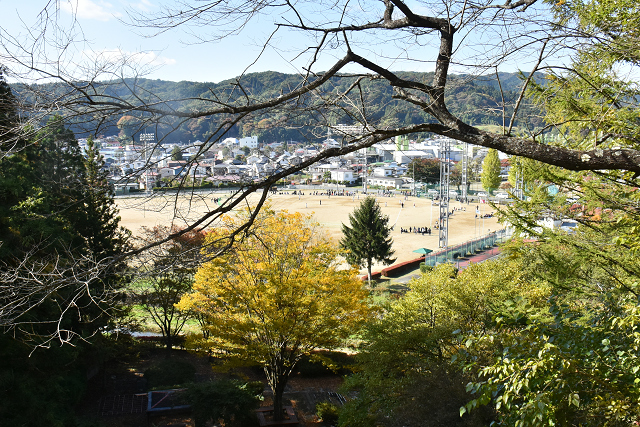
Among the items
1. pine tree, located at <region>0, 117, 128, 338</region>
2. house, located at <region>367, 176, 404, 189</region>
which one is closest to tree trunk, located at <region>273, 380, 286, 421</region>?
pine tree, located at <region>0, 117, 128, 338</region>

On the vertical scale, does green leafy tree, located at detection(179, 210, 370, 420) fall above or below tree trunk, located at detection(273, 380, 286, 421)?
above

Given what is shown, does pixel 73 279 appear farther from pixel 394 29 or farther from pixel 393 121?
pixel 394 29

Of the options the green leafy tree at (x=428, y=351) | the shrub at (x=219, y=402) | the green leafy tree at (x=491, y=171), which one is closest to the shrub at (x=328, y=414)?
the shrub at (x=219, y=402)

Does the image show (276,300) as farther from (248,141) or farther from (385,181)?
(248,141)

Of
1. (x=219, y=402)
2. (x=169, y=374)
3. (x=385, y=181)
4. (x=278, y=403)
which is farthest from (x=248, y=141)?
(x=219, y=402)

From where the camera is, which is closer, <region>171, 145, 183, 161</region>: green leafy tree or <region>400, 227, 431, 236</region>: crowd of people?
<region>171, 145, 183, 161</region>: green leafy tree

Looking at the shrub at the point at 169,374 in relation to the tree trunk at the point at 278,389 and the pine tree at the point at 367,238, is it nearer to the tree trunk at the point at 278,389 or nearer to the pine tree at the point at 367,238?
the tree trunk at the point at 278,389

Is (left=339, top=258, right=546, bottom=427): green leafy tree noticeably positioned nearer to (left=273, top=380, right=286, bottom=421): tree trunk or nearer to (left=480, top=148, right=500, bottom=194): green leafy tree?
(left=273, top=380, right=286, bottom=421): tree trunk

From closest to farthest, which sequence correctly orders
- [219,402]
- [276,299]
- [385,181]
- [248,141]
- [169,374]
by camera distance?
[276,299]
[219,402]
[169,374]
[385,181]
[248,141]

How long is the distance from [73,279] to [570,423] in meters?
3.78

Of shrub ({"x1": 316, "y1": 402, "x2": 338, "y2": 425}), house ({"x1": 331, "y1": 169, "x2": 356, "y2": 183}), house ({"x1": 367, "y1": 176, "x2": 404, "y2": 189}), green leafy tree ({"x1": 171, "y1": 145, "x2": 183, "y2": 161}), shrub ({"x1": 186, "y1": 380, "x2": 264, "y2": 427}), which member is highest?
green leafy tree ({"x1": 171, "y1": 145, "x2": 183, "y2": 161})

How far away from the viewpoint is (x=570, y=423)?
11.8ft

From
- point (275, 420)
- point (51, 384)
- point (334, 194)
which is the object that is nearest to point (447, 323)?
point (275, 420)

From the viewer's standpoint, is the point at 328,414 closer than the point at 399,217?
Yes
